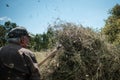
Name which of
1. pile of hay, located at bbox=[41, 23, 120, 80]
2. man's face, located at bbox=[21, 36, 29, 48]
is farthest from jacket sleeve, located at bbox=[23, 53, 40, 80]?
pile of hay, located at bbox=[41, 23, 120, 80]

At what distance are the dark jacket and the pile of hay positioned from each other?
7.35ft

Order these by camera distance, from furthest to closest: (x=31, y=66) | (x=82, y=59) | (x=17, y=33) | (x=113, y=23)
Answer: (x=113, y=23)
(x=82, y=59)
(x=17, y=33)
(x=31, y=66)

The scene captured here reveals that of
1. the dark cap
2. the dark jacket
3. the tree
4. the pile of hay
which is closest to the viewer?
the dark jacket

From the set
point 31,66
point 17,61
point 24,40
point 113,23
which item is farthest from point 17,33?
point 113,23

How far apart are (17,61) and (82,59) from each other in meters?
2.52

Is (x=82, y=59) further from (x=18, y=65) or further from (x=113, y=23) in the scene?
(x=113, y=23)

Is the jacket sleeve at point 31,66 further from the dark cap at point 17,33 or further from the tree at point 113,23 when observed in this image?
the tree at point 113,23

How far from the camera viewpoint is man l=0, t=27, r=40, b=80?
4.37 meters

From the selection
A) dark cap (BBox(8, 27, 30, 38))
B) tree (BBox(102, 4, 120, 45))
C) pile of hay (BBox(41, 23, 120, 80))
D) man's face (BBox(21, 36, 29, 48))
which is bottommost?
pile of hay (BBox(41, 23, 120, 80))

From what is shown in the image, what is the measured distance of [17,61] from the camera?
4.39m

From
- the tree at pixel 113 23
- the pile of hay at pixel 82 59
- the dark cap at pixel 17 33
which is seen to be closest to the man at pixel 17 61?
the dark cap at pixel 17 33

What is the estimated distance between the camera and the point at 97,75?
6508 mm

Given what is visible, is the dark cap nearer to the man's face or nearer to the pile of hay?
the man's face

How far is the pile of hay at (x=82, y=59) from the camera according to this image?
6564 millimetres
